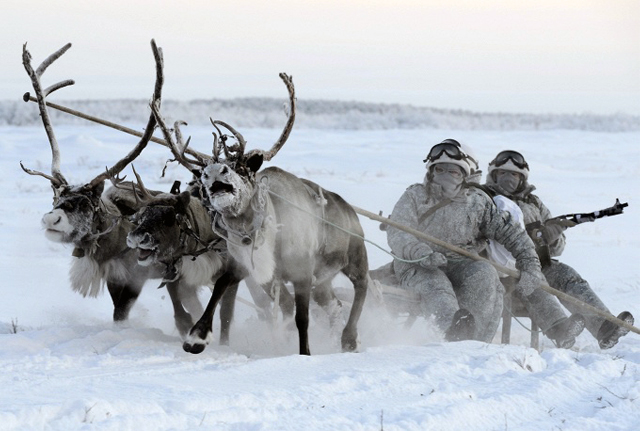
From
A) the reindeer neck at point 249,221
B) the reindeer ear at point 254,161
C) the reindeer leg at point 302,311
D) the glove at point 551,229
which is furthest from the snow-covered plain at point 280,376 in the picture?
the reindeer ear at point 254,161

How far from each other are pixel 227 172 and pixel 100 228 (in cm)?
162

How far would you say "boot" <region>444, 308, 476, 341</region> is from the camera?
6949 mm

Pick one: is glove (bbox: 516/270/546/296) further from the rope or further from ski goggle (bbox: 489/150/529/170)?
ski goggle (bbox: 489/150/529/170)

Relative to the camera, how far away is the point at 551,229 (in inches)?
321

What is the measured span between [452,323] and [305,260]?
133 cm

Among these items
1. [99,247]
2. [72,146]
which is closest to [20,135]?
[72,146]

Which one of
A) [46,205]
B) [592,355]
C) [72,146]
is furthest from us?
[72,146]

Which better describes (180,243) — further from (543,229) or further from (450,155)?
(543,229)

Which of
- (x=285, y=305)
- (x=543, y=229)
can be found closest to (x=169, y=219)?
(x=285, y=305)

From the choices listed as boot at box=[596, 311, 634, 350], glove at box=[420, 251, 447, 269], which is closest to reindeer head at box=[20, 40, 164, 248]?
glove at box=[420, 251, 447, 269]

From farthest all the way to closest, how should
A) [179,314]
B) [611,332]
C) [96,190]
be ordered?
[611,332] < [179,314] < [96,190]

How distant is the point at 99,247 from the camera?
6.91 meters

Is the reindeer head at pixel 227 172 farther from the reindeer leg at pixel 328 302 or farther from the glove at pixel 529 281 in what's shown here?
the glove at pixel 529 281

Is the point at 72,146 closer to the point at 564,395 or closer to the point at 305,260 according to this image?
the point at 305,260
